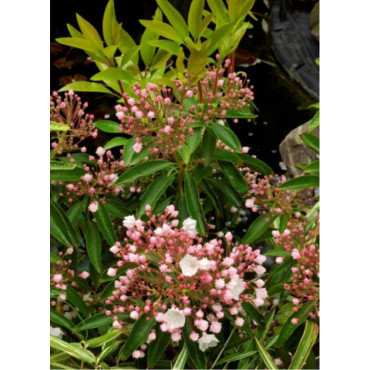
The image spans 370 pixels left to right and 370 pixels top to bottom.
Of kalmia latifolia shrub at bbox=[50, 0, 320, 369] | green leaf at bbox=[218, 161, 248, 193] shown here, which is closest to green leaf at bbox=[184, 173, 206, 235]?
kalmia latifolia shrub at bbox=[50, 0, 320, 369]

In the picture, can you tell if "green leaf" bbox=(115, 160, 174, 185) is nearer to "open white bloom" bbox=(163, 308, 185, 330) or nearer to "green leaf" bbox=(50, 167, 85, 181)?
"green leaf" bbox=(50, 167, 85, 181)

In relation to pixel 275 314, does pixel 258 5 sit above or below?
above

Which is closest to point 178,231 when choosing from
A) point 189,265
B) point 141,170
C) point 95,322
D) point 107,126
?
point 189,265

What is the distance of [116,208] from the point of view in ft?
3.96

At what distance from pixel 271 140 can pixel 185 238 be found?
0.91 metres

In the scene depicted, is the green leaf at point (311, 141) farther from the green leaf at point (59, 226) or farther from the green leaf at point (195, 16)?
the green leaf at point (59, 226)

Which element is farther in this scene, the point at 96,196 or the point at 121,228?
the point at 121,228

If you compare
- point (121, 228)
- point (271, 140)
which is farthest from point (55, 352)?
point (271, 140)


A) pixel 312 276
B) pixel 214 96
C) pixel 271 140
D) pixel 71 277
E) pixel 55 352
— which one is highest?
pixel 214 96

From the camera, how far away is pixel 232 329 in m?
1.15

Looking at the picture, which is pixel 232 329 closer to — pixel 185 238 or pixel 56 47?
pixel 185 238

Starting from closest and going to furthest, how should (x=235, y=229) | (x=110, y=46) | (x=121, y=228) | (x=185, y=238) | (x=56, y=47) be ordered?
(x=185, y=238) → (x=110, y=46) → (x=121, y=228) → (x=235, y=229) → (x=56, y=47)

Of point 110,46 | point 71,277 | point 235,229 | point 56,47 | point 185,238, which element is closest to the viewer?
point 185,238

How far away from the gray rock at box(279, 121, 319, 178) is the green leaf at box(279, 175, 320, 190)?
0.65 m
